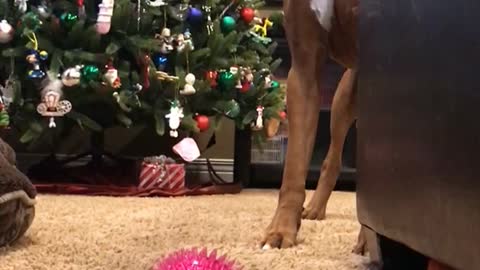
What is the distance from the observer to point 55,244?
137cm

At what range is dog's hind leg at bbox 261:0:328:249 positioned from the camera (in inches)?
57.8

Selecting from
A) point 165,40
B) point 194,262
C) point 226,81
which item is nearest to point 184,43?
point 165,40

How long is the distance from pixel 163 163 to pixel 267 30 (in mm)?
684

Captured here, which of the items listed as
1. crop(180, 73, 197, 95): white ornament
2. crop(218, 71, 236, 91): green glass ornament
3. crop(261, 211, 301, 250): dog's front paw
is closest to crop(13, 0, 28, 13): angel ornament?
crop(180, 73, 197, 95): white ornament

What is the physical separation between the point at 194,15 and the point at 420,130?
170 centimetres

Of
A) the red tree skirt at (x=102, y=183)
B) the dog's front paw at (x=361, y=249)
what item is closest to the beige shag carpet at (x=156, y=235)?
the dog's front paw at (x=361, y=249)

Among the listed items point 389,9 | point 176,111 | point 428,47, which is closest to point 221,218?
point 176,111

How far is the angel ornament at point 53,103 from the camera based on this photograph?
7.41ft

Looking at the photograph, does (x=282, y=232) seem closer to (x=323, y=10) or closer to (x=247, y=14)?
(x=323, y=10)

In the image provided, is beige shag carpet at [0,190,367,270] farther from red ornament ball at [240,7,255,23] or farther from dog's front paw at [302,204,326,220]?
red ornament ball at [240,7,255,23]

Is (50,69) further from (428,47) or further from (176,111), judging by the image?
(428,47)

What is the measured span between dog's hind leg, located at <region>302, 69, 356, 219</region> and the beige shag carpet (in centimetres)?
5

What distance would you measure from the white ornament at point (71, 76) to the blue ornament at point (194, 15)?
1.34 ft

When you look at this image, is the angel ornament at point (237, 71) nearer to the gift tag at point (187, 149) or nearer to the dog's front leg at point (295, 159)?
the gift tag at point (187, 149)
